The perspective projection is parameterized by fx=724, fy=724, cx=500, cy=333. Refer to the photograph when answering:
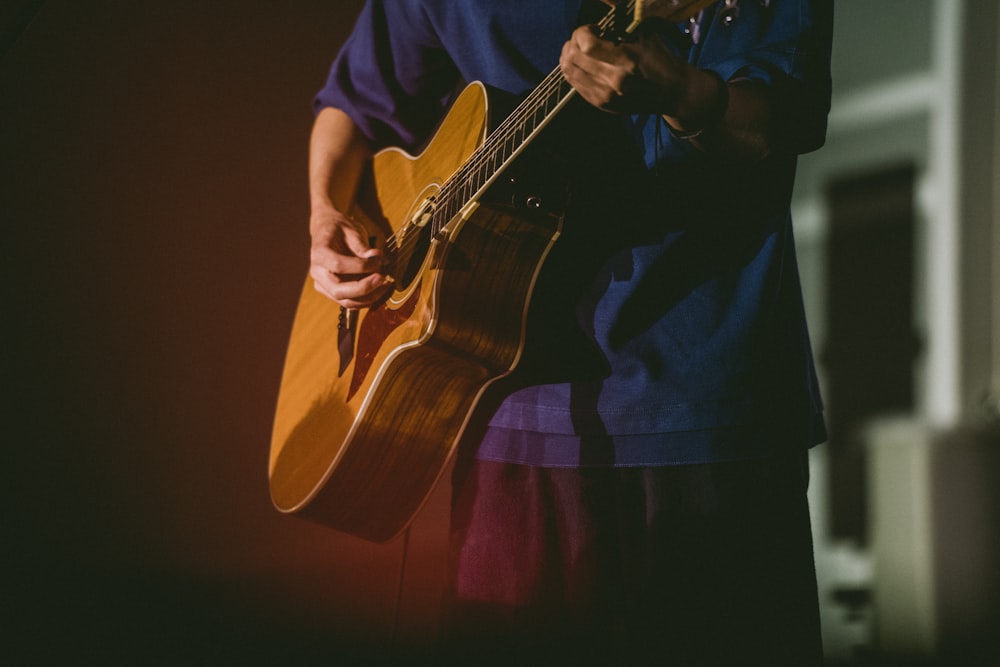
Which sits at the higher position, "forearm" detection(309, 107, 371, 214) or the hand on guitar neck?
"forearm" detection(309, 107, 371, 214)

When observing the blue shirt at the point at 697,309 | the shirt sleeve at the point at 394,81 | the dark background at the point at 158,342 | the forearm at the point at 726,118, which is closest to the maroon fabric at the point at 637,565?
the blue shirt at the point at 697,309

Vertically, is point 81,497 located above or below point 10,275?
below

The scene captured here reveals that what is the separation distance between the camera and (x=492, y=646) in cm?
77

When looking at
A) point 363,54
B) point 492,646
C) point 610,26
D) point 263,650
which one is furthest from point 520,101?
point 263,650

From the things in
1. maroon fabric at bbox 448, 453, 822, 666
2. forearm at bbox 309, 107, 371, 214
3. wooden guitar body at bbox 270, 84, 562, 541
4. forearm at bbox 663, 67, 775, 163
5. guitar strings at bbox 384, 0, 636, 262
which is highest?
A: forearm at bbox 309, 107, 371, 214

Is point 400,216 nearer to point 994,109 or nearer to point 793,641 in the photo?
point 793,641

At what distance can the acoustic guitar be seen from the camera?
74 centimetres

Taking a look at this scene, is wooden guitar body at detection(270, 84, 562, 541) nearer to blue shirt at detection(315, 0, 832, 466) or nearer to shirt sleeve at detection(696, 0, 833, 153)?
→ blue shirt at detection(315, 0, 832, 466)

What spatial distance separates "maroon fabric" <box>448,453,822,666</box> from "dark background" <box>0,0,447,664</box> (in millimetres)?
385

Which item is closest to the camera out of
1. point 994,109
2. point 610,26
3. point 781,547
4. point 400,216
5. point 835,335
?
point 610,26

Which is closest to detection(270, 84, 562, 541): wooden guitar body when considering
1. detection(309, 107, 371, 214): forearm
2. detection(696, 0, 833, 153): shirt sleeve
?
detection(309, 107, 371, 214): forearm

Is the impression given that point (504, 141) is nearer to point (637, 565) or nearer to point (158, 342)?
point (637, 565)

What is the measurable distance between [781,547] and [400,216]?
590mm

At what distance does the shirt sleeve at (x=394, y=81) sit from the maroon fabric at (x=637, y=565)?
0.56 meters
